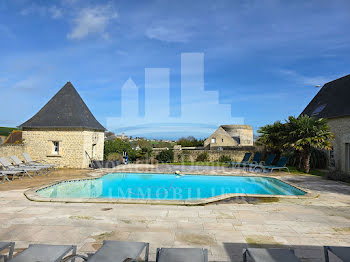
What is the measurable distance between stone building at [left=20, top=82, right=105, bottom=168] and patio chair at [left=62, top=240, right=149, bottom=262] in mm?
12143

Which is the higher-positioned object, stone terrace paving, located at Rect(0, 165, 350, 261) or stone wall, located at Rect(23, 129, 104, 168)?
stone wall, located at Rect(23, 129, 104, 168)

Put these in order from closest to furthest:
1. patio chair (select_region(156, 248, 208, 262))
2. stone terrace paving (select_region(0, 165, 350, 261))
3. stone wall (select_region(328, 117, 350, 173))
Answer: patio chair (select_region(156, 248, 208, 262))
stone terrace paving (select_region(0, 165, 350, 261))
stone wall (select_region(328, 117, 350, 173))

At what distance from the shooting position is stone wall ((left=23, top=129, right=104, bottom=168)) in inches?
548

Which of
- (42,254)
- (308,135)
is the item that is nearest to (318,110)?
(308,135)

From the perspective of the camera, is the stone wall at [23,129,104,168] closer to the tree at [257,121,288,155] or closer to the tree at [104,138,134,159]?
the tree at [104,138,134,159]

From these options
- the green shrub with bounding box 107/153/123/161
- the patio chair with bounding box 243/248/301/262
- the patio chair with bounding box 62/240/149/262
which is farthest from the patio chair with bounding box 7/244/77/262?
the green shrub with bounding box 107/153/123/161

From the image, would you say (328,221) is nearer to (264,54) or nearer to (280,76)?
(264,54)

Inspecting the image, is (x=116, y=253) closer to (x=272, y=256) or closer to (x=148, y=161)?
(x=272, y=256)

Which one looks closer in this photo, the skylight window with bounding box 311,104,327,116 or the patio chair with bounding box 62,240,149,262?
the patio chair with bounding box 62,240,149,262

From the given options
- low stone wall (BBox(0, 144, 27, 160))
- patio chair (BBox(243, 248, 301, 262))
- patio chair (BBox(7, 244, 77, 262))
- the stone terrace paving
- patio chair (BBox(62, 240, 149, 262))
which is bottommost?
the stone terrace paving

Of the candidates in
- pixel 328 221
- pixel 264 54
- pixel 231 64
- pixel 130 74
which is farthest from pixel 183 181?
pixel 231 64

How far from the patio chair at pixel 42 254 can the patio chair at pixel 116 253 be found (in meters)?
0.12

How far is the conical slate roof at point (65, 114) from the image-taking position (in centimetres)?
1406

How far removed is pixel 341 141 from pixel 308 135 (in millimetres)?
2385
